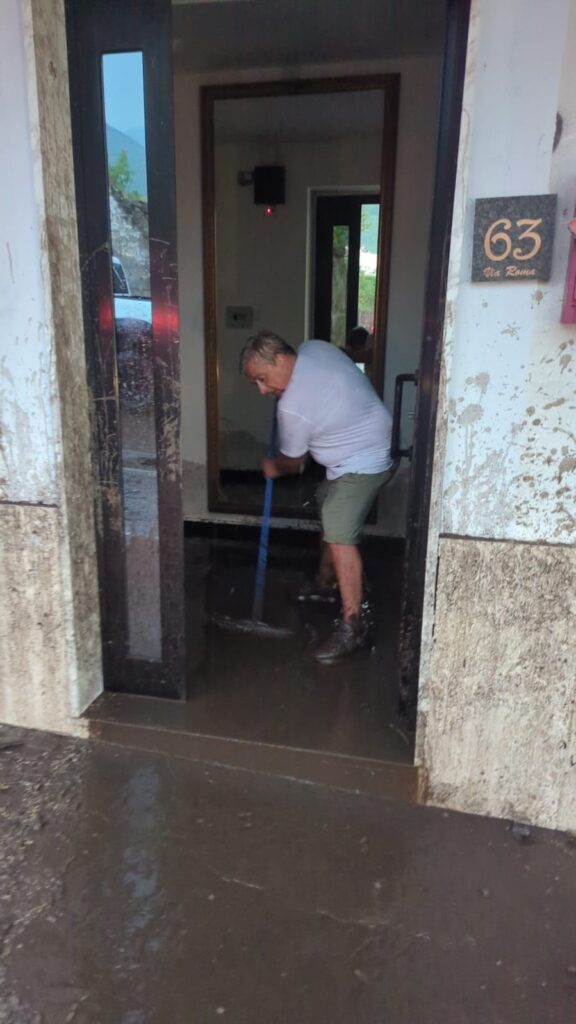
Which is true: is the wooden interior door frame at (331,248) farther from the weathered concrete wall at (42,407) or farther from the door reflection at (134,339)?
the weathered concrete wall at (42,407)

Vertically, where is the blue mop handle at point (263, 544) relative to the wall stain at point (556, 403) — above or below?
below

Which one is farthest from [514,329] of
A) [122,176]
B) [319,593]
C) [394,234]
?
[394,234]

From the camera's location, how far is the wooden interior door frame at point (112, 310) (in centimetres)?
236

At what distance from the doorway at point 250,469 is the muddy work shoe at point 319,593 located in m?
0.09

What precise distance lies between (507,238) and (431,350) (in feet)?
1.44

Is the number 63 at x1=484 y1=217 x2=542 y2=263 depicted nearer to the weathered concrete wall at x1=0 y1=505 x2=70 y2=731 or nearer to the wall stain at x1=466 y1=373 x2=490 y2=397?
the wall stain at x1=466 y1=373 x2=490 y2=397

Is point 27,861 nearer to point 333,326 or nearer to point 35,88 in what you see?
point 35,88

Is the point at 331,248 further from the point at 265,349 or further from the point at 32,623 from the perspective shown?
the point at 32,623

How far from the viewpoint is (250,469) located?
247 inches

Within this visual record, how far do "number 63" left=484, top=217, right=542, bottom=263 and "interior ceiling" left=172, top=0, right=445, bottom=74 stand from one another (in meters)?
2.27

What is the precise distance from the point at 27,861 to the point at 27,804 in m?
0.27

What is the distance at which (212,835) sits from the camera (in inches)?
90.8

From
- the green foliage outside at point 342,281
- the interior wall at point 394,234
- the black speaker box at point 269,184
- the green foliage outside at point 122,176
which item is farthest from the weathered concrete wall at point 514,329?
the green foliage outside at point 342,281

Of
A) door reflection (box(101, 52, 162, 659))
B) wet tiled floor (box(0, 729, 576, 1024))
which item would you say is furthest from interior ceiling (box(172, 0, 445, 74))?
wet tiled floor (box(0, 729, 576, 1024))
